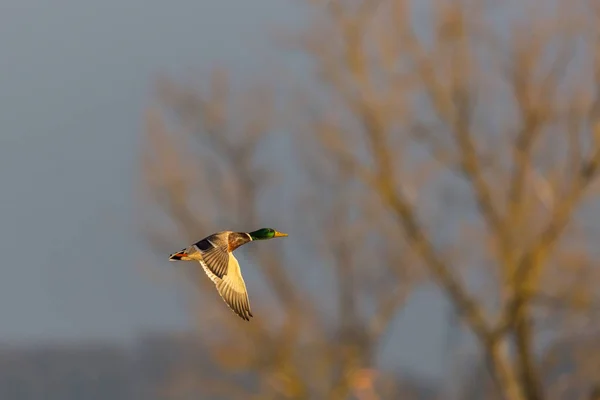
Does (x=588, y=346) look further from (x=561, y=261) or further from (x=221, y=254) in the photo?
(x=221, y=254)

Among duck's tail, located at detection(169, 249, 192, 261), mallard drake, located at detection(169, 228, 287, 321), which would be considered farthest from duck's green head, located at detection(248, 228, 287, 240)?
duck's tail, located at detection(169, 249, 192, 261)

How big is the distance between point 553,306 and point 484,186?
1.83 metres

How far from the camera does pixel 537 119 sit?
17234 millimetres

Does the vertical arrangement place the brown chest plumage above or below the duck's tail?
above

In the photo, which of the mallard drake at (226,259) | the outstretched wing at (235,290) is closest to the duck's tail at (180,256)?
the mallard drake at (226,259)

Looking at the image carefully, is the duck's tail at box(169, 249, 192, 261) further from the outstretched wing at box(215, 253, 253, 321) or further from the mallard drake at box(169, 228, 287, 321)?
the outstretched wing at box(215, 253, 253, 321)

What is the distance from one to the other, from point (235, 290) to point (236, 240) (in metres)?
0.18

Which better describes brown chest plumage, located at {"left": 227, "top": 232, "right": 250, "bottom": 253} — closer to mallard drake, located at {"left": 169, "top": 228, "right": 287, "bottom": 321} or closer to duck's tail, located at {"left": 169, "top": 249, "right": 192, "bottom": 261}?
mallard drake, located at {"left": 169, "top": 228, "right": 287, "bottom": 321}

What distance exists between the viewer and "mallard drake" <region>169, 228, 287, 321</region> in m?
4.14

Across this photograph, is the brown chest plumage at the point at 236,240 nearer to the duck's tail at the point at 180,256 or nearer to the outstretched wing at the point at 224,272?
the outstretched wing at the point at 224,272

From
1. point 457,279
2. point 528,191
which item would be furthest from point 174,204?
point 528,191

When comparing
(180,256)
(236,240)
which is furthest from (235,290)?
(180,256)

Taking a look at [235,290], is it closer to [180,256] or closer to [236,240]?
[236,240]

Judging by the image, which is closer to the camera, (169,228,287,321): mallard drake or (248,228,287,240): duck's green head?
(169,228,287,321): mallard drake
